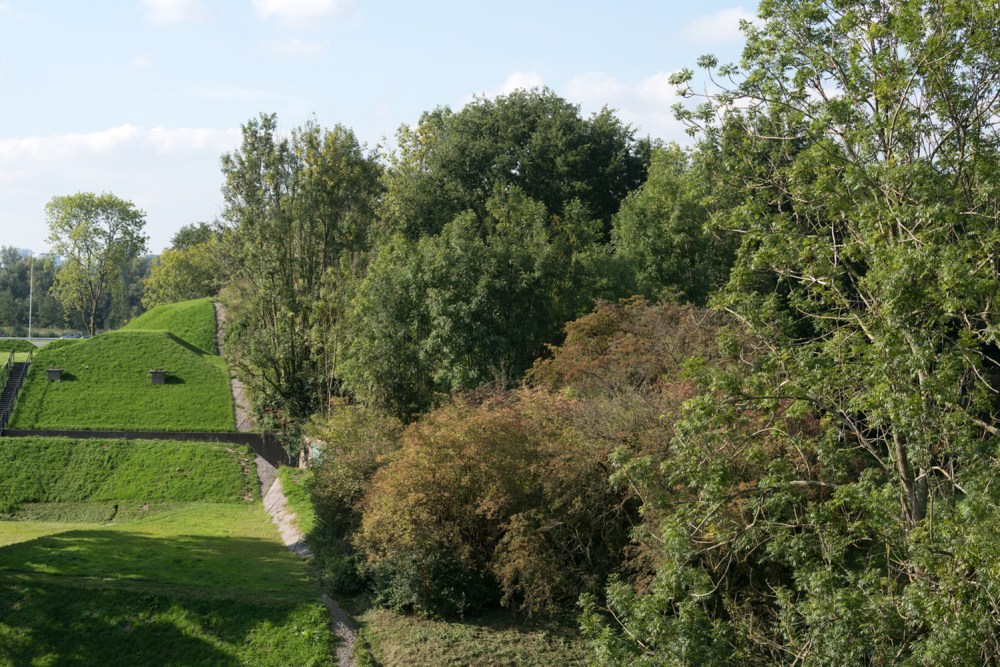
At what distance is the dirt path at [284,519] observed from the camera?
17.3 m

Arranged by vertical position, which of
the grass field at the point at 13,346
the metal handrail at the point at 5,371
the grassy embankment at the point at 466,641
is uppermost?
the grass field at the point at 13,346

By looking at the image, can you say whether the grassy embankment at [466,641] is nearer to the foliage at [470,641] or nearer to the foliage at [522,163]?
the foliage at [470,641]

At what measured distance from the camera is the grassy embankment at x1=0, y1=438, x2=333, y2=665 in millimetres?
17141

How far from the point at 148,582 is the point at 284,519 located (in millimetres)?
8778

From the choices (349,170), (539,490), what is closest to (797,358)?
(539,490)

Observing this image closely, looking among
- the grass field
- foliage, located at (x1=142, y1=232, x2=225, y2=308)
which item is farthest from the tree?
the grass field

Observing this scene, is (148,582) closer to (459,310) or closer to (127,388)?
(459,310)

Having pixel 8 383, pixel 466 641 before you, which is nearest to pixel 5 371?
pixel 8 383

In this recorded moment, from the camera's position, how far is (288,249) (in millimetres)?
34062

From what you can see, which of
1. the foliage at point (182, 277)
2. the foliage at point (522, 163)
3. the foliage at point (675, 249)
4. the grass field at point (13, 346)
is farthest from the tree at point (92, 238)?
the foliage at point (675, 249)

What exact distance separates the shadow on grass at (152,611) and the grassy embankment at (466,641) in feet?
3.39

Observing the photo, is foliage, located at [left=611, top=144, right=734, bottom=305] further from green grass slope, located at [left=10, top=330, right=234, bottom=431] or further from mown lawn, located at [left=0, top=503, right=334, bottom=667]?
green grass slope, located at [left=10, top=330, right=234, bottom=431]

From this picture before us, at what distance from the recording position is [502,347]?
27609 mm

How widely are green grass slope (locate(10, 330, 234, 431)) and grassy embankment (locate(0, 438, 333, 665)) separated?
6.76 m
